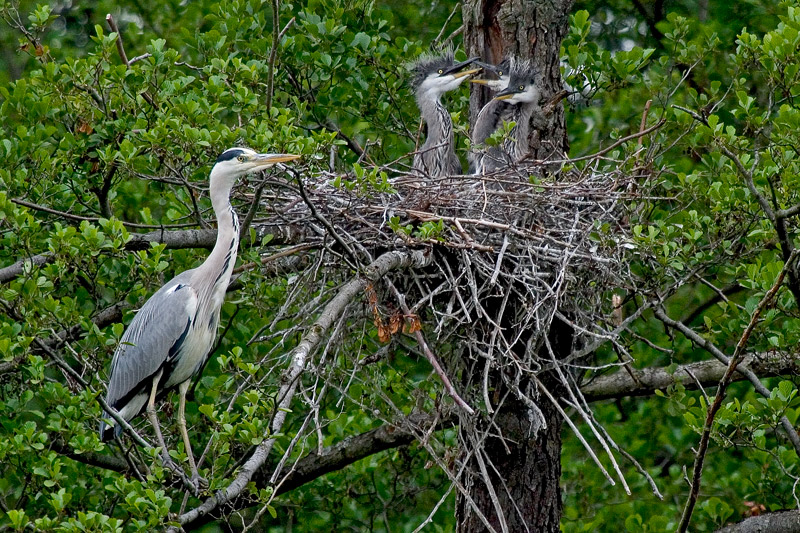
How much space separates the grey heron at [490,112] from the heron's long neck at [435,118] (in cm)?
25

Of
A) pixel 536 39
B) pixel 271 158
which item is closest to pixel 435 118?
pixel 536 39

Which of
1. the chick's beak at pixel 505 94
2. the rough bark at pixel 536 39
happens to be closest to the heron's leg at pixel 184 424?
the rough bark at pixel 536 39

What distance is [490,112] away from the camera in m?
5.63

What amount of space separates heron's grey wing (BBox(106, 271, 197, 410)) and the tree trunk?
1.23 metres

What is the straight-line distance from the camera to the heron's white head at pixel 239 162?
3.88 meters

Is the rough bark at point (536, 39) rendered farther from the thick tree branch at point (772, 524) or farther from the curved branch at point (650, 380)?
the thick tree branch at point (772, 524)

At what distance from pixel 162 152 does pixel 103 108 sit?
0.48 metres

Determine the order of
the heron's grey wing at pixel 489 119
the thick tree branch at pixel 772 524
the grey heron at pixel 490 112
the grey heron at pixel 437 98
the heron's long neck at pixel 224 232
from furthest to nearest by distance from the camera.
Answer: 1. the grey heron at pixel 437 98
2. the heron's grey wing at pixel 489 119
3. the grey heron at pixel 490 112
4. the thick tree branch at pixel 772 524
5. the heron's long neck at pixel 224 232

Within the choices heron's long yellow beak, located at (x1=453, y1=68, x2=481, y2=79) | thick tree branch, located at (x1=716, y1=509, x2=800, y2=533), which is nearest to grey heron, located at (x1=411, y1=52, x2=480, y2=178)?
heron's long yellow beak, located at (x1=453, y1=68, x2=481, y2=79)

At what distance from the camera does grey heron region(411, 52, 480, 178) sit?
18.5 feet

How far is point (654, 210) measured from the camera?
4.91m

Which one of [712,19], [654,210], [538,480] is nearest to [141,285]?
[538,480]

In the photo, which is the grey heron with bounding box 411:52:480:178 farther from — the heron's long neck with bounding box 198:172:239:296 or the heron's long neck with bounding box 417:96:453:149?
the heron's long neck with bounding box 198:172:239:296

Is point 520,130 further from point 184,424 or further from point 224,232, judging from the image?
point 184,424
